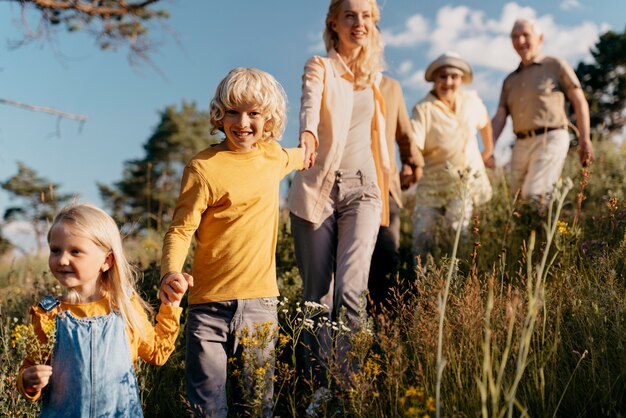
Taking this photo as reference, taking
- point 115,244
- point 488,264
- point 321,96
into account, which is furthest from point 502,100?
point 115,244

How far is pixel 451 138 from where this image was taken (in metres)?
5.75

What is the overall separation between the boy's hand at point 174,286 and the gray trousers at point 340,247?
1.28 meters

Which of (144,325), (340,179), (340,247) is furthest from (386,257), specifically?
(144,325)

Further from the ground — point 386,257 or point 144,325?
point 386,257

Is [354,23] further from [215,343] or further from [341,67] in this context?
[215,343]

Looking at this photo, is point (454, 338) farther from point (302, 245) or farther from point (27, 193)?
point (27, 193)

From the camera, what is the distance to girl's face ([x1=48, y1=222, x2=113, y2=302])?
2580mm

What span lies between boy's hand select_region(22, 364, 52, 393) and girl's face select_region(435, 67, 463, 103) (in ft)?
14.5

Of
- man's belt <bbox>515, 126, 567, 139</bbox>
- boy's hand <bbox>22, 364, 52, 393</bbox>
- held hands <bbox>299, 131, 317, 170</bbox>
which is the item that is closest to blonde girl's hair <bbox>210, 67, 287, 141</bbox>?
held hands <bbox>299, 131, 317, 170</bbox>

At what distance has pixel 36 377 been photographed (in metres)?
2.40

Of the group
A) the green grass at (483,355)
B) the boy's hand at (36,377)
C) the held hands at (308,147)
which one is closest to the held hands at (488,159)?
the green grass at (483,355)

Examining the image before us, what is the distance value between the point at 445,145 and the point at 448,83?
23.9 inches

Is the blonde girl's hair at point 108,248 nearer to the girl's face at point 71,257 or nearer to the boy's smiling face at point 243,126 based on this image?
the girl's face at point 71,257

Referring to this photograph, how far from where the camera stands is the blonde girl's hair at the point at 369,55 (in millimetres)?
4199
